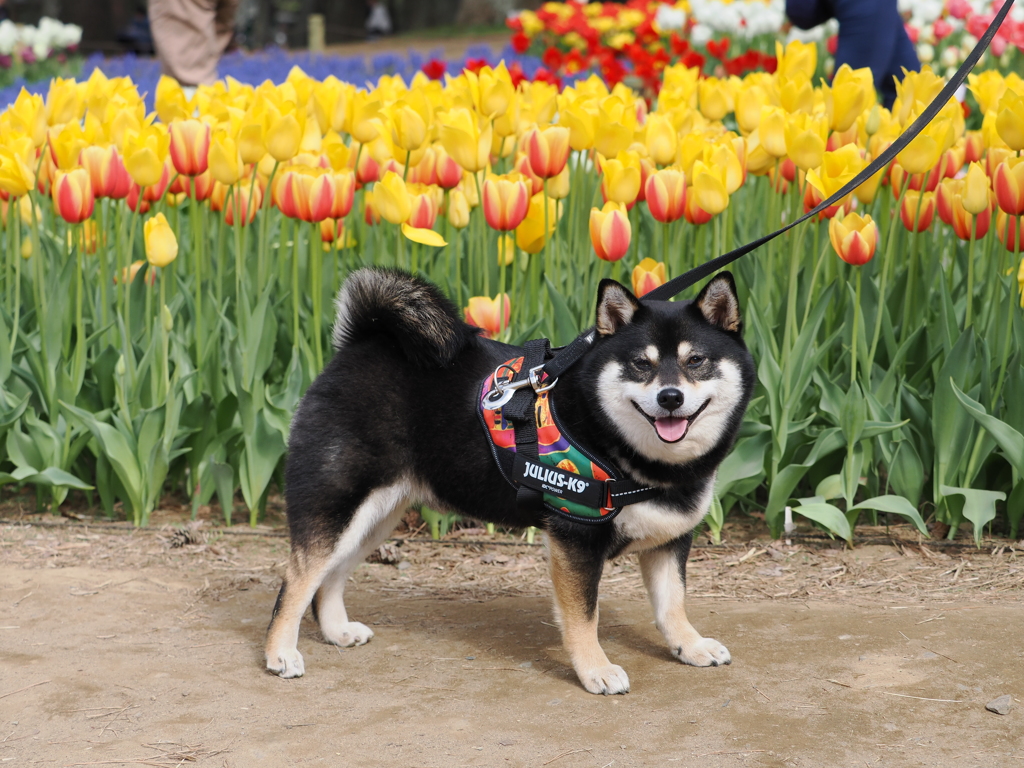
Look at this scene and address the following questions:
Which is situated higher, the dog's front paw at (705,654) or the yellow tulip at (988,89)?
the yellow tulip at (988,89)

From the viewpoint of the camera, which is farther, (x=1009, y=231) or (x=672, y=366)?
(x=1009, y=231)

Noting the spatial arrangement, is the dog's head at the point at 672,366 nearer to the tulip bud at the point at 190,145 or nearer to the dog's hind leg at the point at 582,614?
the dog's hind leg at the point at 582,614

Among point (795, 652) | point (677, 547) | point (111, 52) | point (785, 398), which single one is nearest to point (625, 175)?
point (785, 398)

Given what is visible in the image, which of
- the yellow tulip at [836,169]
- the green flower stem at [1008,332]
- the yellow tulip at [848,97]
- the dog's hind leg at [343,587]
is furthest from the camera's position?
the yellow tulip at [848,97]

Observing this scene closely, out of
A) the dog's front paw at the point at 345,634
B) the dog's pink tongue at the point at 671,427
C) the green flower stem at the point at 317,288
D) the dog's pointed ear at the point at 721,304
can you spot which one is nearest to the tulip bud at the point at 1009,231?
the dog's pointed ear at the point at 721,304

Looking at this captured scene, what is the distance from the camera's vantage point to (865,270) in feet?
14.8

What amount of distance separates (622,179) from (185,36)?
8142mm

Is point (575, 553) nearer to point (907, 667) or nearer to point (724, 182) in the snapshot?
point (907, 667)

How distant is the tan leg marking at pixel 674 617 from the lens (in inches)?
129

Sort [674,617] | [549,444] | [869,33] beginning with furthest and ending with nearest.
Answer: [869,33], [674,617], [549,444]

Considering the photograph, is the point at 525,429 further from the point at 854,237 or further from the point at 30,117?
the point at 30,117

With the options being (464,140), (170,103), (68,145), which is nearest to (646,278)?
(464,140)

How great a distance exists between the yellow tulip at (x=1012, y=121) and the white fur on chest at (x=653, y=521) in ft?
6.03

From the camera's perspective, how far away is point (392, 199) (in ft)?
13.0
